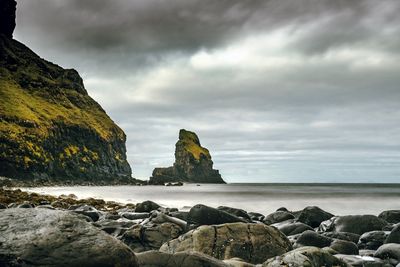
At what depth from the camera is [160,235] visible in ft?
38.3

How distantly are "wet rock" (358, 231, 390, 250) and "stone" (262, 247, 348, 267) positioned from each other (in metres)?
5.54

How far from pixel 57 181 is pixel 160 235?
115 meters

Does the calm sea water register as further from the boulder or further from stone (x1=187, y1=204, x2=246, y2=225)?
stone (x1=187, y1=204, x2=246, y2=225)

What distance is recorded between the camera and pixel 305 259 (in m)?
7.38

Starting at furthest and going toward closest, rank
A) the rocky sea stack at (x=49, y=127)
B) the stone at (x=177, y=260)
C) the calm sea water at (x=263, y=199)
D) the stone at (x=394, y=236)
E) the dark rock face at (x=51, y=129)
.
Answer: the rocky sea stack at (x=49, y=127) < the dark rock face at (x=51, y=129) < the calm sea water at (x=263, y=199) < the stone at (x=394, y=236) < the stone at (x=177, y=260)

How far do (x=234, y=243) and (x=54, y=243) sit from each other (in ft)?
15.8

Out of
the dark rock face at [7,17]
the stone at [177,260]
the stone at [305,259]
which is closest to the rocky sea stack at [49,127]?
the dark rock face at [7,17]

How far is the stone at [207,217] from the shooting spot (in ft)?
42.5

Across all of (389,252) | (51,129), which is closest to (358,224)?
(389,252)

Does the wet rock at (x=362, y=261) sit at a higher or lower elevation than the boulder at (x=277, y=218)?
lower

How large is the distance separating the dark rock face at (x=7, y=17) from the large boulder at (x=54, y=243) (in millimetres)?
183389

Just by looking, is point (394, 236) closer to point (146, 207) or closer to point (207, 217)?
point (207, 217)

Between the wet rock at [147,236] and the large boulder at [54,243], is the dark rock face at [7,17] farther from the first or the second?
the large boulder at [54,243]

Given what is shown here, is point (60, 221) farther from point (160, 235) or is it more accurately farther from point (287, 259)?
point (160, 235)
